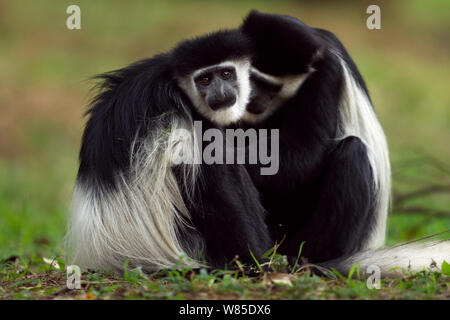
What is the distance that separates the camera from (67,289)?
2576 mm

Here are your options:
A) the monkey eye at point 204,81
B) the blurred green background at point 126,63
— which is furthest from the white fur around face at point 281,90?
the blurred green background at point 126,63

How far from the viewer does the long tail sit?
2.89 meters

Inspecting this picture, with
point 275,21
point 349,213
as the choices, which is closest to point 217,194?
point 349,213

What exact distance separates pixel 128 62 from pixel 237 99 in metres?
7.78

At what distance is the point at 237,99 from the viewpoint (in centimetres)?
325

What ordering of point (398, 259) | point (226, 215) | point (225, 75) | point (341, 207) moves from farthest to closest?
point (225, 75) → point (341, 207) → point (398, 259) → point (226, 215)

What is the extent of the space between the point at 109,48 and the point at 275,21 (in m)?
8.81

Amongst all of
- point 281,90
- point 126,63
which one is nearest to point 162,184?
point 281,90

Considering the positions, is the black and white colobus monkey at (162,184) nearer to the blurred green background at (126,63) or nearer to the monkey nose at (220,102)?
the monkey nose at (220,102)

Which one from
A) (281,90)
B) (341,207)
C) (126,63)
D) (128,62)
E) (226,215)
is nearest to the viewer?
(226,215)

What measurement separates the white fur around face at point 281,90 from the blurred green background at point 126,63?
5.29ft

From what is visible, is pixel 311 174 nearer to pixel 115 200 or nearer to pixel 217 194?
pixel 217 194

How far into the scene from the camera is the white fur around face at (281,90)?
10.9 feet

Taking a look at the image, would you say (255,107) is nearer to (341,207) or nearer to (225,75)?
(225,75)
